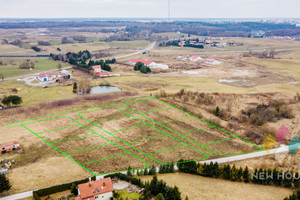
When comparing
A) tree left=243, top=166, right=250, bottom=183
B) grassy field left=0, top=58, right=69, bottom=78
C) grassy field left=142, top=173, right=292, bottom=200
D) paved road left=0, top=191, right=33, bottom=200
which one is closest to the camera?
paved road left=0, top=191, right=33, bottom=200

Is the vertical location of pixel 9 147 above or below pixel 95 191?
above

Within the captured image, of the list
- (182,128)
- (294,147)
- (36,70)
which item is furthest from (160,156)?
(36,70)

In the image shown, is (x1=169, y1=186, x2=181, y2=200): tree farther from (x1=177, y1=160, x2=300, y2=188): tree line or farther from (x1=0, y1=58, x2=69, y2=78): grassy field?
(x1=0, y1=58, x2=69, y2=78): grassy field

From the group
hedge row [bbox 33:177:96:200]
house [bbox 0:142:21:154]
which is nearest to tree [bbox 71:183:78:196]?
hedge row [bbox 33:177:96:200]

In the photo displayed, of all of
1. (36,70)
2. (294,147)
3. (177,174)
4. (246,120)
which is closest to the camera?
(177,174)

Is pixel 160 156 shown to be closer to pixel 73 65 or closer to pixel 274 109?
pixel 274 109

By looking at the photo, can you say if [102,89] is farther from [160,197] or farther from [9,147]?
[160,197]

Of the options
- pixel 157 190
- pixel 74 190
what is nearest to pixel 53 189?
pixel 74 190
